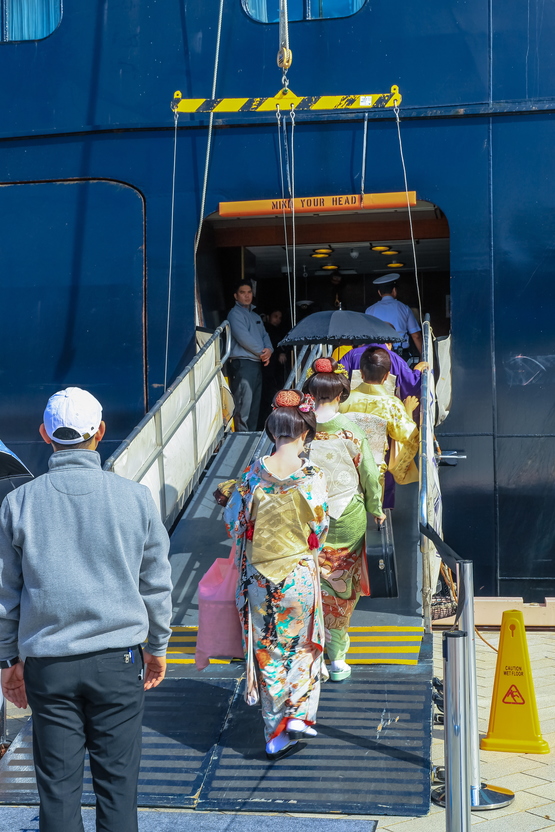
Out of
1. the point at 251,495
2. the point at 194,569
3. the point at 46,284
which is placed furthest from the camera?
the point at 46,284

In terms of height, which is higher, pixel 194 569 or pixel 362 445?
pixel 362 445

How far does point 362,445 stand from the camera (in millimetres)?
5711

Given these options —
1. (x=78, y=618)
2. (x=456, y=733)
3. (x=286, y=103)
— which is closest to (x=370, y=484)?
(x=456, y=733)

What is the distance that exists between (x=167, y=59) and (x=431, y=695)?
627cm

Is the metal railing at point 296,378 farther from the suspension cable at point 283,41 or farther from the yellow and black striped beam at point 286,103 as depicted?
the suspension cable at point 283,41

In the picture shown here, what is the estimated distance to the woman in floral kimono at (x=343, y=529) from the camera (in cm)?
550

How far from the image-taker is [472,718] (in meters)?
4.42

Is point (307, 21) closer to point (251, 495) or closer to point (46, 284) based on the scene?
point (46, 284)

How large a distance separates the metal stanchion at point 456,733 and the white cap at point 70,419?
1.54 metres

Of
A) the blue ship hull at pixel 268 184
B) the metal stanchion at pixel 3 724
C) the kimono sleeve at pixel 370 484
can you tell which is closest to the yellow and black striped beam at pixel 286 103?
the blue ship hull at pixel 268 184

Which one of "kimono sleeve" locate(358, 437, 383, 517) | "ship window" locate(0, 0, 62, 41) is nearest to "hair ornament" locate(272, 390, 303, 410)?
"kimono sleeve" locate(358, 437, 383, 517)

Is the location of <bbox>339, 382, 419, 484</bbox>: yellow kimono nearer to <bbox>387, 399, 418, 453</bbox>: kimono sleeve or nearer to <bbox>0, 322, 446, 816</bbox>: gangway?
<bbox>387, 399, 418, 453</bbox>: kimono sleeve

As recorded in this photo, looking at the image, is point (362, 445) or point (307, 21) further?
point (307, 21)

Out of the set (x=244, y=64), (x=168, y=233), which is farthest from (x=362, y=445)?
(x=244, y=64)
